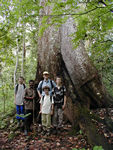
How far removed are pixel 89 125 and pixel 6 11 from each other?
5157 millimetres

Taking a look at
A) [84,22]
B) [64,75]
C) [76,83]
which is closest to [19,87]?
[64,75]

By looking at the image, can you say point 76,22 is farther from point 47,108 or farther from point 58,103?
point 47,108

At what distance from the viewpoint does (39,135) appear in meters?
4.16

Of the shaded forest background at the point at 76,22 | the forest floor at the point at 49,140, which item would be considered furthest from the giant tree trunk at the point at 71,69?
the forest floor at the point at 49,140

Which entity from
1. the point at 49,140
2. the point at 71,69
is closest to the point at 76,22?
the point at 71,69

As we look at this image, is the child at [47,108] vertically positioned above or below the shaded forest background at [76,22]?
below

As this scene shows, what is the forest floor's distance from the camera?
3.53m

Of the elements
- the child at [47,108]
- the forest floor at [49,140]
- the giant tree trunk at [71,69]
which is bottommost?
the forest floor at [49,140]

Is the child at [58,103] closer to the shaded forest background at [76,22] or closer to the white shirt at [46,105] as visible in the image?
the white shirt at [46,105]

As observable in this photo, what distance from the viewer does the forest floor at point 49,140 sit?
11.6ft

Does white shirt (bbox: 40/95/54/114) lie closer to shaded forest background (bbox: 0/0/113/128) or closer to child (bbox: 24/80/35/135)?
child (bbox: 24/80/35/135)

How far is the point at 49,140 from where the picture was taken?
3832 mm

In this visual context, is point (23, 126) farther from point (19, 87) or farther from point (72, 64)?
point (72, 64)

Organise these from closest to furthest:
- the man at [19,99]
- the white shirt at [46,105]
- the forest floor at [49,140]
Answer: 1. the forest floor at [49,140]
2. the white shirt at [46,105]
3. the man at [19,99]
